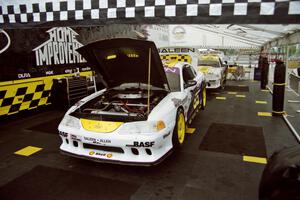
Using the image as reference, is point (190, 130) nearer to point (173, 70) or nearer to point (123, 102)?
point (173, 70)

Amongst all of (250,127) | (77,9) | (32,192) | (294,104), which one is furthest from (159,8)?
(294,104)

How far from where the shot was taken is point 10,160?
349 cm

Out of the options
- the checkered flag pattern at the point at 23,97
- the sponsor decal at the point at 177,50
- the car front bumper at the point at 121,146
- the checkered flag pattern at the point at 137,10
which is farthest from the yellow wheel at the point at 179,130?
the sponsor decal at the point at 177,50

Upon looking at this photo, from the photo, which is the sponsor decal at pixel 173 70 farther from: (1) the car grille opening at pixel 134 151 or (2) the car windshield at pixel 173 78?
(1) the car grille opening at pixel 134 151

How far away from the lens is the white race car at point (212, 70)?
27.7 feet

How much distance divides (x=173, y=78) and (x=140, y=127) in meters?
1.60

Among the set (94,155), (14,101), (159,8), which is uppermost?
(159,8)

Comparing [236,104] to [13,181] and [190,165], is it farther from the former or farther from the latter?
[13,181]

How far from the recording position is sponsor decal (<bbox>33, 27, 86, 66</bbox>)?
588 cm

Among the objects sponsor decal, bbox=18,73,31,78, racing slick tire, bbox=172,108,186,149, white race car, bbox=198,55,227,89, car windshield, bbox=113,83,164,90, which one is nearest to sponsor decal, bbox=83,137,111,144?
racing slick tire, bbox=172,108,186,149

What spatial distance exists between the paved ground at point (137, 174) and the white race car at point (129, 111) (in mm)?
248

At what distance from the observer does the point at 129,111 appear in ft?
11.4

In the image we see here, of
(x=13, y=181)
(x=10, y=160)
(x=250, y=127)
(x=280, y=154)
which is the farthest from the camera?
(x=250, y=127)

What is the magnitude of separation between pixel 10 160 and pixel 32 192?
1102 millimetres
